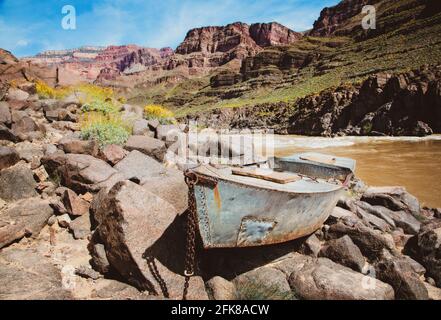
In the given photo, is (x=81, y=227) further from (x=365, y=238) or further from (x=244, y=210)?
(x=365, y=238)

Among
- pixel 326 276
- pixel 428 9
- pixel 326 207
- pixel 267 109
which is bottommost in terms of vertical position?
pixel 326 276

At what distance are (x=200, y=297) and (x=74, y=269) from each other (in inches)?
73.8

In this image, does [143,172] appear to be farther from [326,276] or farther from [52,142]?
[326,276]

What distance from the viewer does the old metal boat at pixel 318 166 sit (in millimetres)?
7186

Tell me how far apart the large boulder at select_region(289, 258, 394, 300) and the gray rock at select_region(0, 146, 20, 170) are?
5.61 meters

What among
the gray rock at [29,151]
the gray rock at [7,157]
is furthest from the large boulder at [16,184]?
the gray rock at [29,151]

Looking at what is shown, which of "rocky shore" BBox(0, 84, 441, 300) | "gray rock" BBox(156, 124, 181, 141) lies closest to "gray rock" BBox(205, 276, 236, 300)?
"rocky shore" BBox(0, 84, 441, 300)

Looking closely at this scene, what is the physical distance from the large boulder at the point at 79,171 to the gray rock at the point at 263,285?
120 inches

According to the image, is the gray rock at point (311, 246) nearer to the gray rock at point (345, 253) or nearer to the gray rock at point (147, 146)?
the gray rock at point (345, 253)

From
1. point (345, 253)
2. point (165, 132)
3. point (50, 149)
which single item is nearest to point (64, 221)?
point (50, 149)

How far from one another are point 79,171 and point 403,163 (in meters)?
14.2

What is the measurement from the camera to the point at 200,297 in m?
3.79
